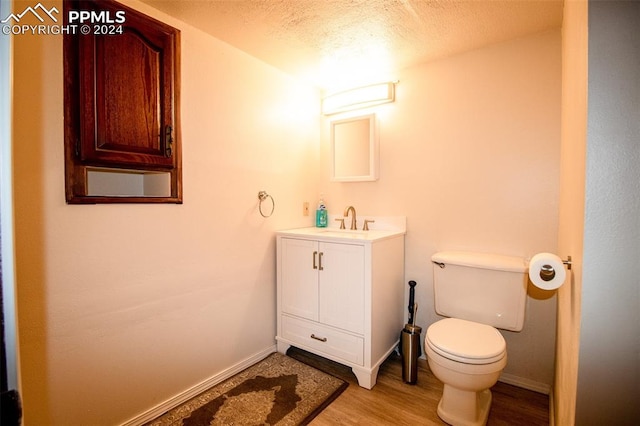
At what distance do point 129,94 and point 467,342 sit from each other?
215 centimetres

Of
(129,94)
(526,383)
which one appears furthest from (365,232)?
(129,94)

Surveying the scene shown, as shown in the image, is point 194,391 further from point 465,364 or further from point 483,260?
→ point 483,260

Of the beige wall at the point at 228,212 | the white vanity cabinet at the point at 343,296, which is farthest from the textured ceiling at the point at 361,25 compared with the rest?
the white vanity cabinet at the point at 343,296

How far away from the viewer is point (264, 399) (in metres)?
1.78

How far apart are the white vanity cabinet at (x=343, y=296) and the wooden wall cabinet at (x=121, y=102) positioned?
956 millimetres

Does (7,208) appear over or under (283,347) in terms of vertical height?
over

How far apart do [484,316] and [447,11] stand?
70.9 inches

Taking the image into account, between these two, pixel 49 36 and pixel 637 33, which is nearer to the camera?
pixel 637 33

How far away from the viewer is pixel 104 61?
140 centimetres

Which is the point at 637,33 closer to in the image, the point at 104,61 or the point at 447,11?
the point at 447,11

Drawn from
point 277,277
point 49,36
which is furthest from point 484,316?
point 49,36

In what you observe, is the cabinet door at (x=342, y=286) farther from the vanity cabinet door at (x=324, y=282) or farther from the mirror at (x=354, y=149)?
the mirror at (x=354, y=149)

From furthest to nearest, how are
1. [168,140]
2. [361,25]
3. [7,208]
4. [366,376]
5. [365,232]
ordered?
[365,232] < [366,376] < [361,25] < [168,140] < [7,208]

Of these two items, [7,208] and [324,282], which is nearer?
[7,208]
